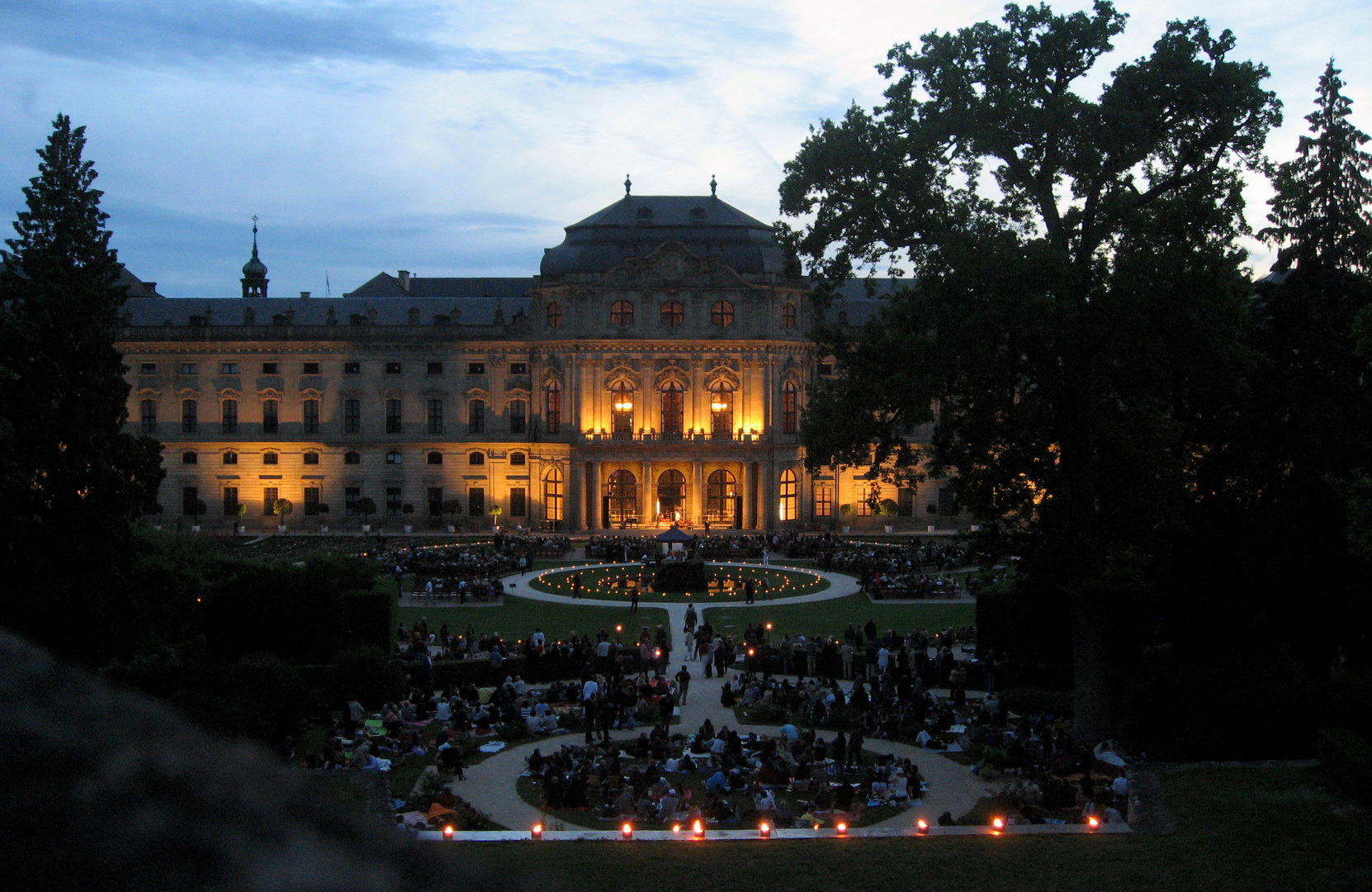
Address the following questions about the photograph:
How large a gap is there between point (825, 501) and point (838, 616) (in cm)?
3287

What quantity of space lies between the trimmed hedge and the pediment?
56921 millimetres

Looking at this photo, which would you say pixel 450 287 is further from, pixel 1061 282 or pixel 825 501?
pixel 1061 282

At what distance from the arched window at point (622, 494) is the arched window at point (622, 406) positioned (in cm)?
285

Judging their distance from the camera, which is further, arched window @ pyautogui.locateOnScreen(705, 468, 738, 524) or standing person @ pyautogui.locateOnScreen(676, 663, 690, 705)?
arched window @ pyautogui.locateOnScreen(705, 468, 738, 524)

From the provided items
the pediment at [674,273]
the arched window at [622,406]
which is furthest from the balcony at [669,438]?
the pediment at [674,273]

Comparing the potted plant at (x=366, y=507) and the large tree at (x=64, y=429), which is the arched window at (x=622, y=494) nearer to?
the potted plant at (x=366, y=507)

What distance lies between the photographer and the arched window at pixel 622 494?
77.1 meters

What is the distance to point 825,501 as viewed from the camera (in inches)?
3041

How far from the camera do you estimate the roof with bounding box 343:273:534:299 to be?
9212 cm

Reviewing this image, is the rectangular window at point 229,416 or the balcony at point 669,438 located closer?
the balcony at point 669,438

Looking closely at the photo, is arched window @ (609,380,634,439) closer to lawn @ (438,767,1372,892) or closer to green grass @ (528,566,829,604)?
green grass @ (528,566,829,604)

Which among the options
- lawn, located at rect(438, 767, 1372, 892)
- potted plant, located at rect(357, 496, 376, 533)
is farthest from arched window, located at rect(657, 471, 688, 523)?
lawn, located at rect(438, 767, 1372, 892)

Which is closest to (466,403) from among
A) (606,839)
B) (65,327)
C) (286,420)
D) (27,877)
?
(286,420)

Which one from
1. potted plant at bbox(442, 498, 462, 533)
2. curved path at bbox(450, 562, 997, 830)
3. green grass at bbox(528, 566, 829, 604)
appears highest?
potted plant at bbox(442, 498, 462, 533)
